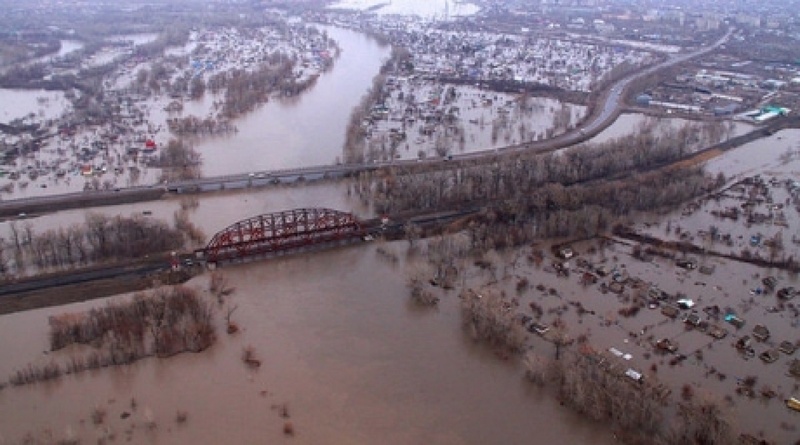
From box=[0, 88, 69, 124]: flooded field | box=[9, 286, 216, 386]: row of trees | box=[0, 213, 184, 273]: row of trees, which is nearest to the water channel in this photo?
box=[9, 286, 216, 386]: row of trees

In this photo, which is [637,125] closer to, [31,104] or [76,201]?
[76,201]

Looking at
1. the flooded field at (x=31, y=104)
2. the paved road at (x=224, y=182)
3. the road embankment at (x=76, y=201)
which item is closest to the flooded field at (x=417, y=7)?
the flooded field at (x=31, y=104)

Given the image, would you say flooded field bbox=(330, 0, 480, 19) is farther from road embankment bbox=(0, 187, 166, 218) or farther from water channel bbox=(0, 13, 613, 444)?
water channel bbox=(0, 13, 613, 444)

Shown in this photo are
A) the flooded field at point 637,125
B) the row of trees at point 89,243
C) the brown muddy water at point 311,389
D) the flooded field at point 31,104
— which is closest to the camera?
the brown muddy water at point 311,389

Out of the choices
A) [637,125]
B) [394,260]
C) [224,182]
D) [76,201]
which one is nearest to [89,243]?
[76,201]

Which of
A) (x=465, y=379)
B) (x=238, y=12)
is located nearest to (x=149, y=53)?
(x=238, y=12)

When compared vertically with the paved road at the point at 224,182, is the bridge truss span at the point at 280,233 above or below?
below

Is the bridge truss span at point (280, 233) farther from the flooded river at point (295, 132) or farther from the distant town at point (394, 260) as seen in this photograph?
the flooded river at point (295, 132)
